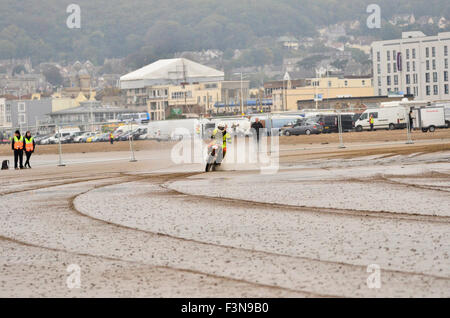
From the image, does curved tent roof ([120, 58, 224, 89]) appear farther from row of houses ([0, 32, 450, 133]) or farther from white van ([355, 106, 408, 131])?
row of houses ([0, 32, 450, 133])

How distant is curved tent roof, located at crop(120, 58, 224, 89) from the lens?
3148 centimetres

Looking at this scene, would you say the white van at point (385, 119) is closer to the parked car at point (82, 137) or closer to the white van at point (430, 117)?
the white van at point (430, 117)

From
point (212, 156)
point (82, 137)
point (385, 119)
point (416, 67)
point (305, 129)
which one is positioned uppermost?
point (416, 67)

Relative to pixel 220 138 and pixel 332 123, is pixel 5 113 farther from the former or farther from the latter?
pixel 220 138

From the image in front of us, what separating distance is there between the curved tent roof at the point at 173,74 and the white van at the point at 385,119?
26670 millimetres

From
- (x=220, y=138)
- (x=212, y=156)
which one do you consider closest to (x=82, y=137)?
(x=212, y=156)

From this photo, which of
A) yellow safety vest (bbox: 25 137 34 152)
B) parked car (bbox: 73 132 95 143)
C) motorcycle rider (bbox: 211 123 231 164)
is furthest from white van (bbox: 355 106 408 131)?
motorcycle rider (bbox: 211 123 231 164)

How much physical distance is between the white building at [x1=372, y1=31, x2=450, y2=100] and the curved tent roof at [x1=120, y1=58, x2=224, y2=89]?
4682 inches

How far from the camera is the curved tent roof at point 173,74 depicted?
103ft

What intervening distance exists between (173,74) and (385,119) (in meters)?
28.7

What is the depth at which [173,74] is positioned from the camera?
3169 centimetres
